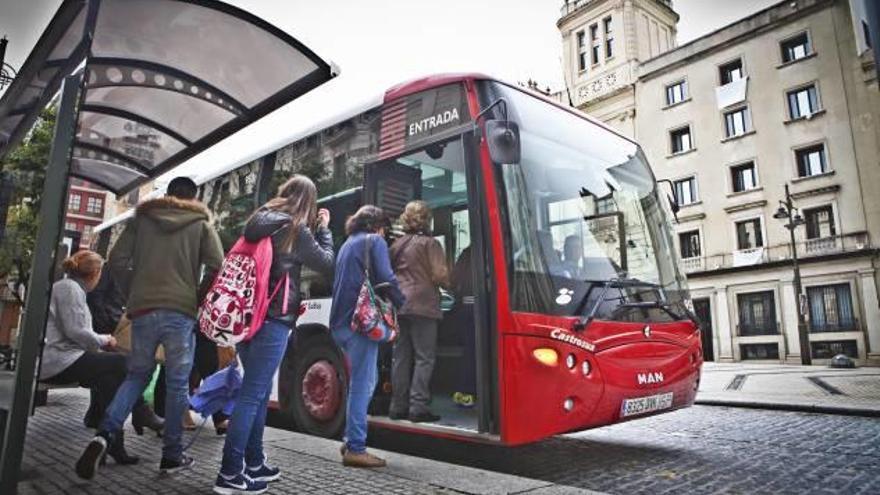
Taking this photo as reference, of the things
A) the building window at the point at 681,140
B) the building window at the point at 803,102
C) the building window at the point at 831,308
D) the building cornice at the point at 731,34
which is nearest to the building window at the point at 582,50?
the building cornice at the point at 731,34

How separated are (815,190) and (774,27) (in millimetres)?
7860

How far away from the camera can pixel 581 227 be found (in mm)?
4973

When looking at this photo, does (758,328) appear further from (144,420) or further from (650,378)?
(144,420)

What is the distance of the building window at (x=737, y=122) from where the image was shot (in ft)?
89.0

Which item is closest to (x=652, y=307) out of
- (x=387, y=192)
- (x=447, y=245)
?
(x=447, y=245)

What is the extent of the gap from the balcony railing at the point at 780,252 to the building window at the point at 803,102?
554 cm

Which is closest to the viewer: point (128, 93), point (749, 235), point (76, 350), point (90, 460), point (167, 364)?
point (90, 460)

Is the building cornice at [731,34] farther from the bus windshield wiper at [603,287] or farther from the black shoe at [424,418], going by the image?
the black shoe at [424,418]

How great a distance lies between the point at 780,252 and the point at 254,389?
2676 centimetres

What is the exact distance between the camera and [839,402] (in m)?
8.73

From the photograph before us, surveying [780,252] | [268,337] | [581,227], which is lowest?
[268,337]

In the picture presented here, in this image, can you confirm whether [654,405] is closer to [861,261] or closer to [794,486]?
[794,486]

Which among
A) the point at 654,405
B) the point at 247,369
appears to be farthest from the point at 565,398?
the point at 247,369

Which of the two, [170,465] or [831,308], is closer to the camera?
[170,465]
